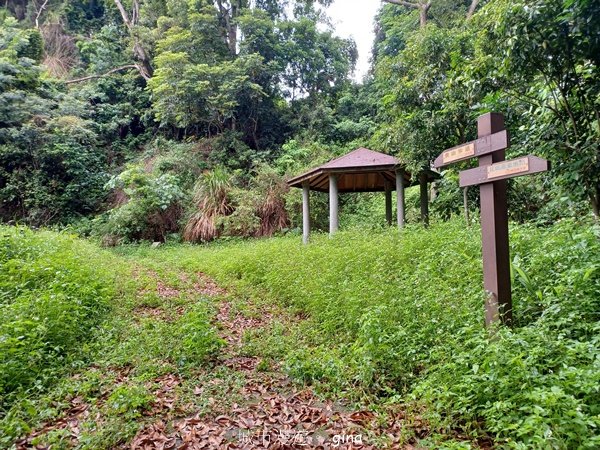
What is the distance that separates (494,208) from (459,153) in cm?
63

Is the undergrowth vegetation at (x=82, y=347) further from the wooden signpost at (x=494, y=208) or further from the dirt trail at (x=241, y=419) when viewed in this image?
the wooden signpost at (x=494, y=208)

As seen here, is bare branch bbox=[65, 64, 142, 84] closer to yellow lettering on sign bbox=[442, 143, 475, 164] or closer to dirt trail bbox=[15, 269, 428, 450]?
dirt trail bbox=[15, 269, 428, 450]

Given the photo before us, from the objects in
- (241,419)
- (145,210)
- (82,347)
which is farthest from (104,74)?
(241,419)

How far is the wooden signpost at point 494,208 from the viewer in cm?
296

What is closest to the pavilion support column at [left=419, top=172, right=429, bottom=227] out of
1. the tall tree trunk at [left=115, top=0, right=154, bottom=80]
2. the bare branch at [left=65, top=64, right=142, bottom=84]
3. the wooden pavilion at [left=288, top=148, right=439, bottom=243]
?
the wooden pavilion at [left=288, top=148, right=439, bottom=243]

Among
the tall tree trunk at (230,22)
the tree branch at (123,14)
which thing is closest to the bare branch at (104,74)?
the tree branch at (123,14)

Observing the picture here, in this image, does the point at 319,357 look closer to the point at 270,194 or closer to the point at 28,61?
the point at 270,194

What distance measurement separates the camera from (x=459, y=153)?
3344mm

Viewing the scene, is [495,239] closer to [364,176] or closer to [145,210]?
[364,176]

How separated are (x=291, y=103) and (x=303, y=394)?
18458 mm

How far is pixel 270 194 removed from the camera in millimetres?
14586

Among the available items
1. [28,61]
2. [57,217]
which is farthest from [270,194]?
[28,61]

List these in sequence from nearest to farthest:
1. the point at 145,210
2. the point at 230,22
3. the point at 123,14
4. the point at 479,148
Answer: the point at 479,148, the point at 145,210, the point at 230,22, the point at 123,14

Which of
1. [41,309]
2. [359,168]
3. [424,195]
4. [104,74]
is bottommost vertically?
[41,309]
